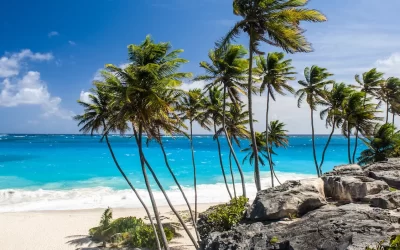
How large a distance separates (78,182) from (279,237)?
41.1m

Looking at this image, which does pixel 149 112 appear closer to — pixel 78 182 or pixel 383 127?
pixel 383 127

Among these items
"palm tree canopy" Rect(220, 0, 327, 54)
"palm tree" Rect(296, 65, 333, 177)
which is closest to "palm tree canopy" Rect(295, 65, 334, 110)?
"palm tree" Rect(296, 65, 333, 177)

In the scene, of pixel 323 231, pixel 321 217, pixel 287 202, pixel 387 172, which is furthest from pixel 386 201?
pixel 387 172

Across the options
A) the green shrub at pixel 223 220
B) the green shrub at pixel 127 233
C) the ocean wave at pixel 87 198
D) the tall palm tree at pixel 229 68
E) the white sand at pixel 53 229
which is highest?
the tall palm tree at pixel 229 68

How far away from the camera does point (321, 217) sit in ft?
23.2

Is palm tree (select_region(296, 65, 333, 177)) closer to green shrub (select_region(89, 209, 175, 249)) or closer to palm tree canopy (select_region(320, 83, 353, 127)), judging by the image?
palm tree canopy (select_region(320, 83, 353, 127))

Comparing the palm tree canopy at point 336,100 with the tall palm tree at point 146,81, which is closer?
the tall palm tree at point 146,81

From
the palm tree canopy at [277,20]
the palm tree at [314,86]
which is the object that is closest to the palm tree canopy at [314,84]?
the palm tree at [314,86]

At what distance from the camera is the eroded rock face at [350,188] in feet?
27.6

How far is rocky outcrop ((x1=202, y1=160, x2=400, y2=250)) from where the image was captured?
5.94m

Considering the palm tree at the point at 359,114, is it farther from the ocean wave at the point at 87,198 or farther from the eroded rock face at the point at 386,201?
the eroded rock face at the point at 386,201

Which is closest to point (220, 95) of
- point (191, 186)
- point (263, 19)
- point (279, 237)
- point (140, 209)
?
point (263, 19)

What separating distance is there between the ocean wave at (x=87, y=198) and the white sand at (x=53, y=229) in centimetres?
294

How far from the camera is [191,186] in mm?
39906
